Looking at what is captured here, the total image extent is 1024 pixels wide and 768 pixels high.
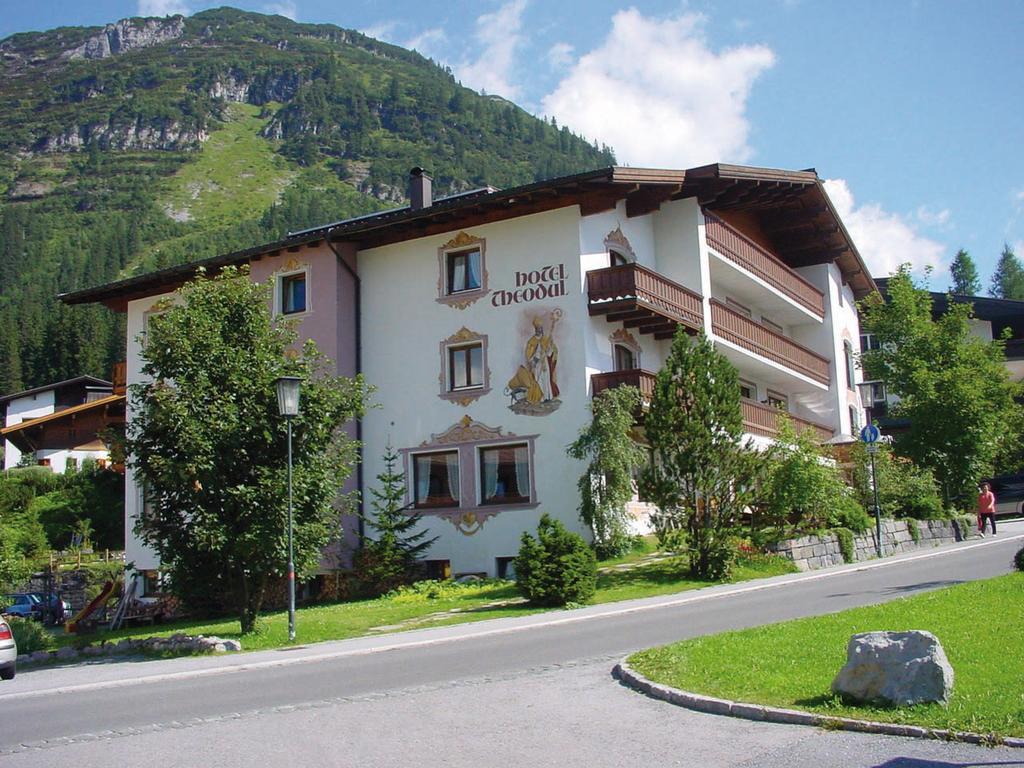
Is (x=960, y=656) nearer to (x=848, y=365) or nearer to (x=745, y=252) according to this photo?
(x=745, y=252)

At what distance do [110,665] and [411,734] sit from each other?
971 cm

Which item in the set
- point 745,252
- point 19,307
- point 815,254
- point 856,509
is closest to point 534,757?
point 856,509

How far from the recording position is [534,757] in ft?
24.8

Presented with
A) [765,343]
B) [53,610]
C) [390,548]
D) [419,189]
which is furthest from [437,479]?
[53,610]

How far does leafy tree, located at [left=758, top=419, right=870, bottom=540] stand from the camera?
23078 mm

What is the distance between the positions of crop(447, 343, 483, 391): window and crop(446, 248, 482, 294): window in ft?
5.22

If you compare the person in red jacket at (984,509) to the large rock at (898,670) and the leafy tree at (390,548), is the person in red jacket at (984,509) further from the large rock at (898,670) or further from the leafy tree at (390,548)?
the large rock at (898,670)

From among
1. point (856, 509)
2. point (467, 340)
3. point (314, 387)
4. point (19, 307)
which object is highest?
point (19, 307)

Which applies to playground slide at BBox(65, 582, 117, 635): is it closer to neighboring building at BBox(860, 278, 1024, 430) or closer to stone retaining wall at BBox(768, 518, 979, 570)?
stone retaining wall at BBox(768, 518, 979, 570)

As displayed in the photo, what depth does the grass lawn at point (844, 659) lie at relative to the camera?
301 inches

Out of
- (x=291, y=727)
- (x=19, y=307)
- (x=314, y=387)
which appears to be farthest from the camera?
(x=19, y=307)

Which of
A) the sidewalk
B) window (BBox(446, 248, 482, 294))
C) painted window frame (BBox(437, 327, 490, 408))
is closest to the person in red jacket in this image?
the sidewalk

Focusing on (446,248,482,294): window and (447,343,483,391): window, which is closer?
(447,343,483,391): window

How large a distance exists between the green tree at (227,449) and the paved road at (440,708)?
2359 millimetres
